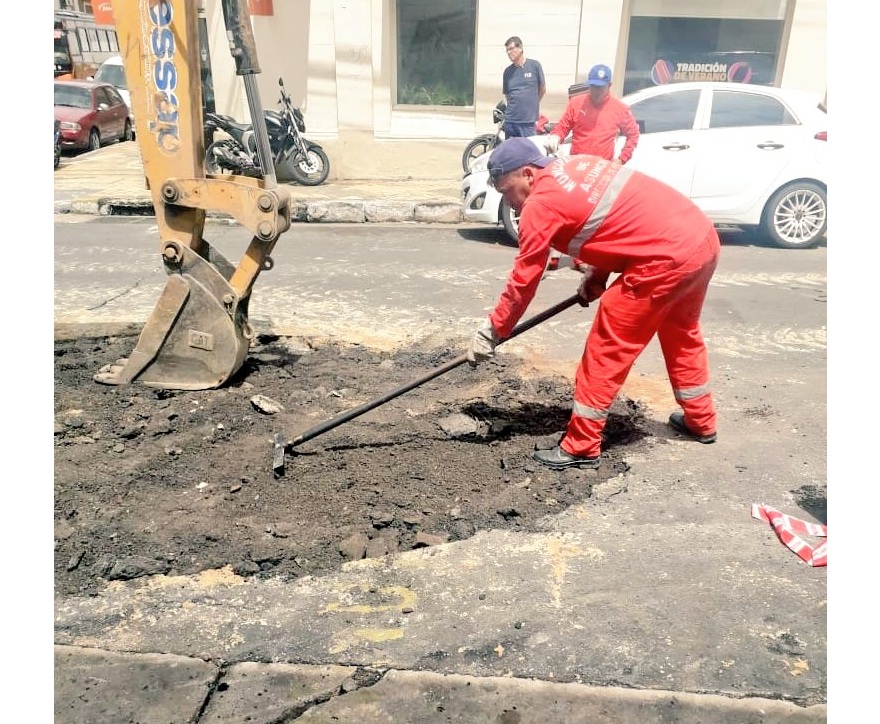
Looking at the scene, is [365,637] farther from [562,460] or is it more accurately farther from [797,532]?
[797,532]

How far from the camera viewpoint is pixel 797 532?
326cm

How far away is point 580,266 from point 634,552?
1812mm

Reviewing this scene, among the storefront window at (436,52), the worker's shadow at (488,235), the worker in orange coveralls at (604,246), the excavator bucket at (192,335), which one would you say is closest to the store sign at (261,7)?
the storefront window at (436,52)

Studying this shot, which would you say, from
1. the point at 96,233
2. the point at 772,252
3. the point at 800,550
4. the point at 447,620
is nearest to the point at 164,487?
the point at 447,620

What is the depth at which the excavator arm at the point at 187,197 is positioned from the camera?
13.2 ft

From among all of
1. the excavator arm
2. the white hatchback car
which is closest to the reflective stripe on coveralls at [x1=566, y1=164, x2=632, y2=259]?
the excavator arm

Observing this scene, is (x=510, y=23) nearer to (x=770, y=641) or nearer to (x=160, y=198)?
(x=160, y=198)

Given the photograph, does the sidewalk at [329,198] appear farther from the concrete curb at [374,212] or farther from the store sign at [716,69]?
the store sign at [716,69]

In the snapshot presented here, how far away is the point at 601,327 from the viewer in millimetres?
3611

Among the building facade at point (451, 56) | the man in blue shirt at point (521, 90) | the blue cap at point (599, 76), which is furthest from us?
the building facade at point (451, 56)

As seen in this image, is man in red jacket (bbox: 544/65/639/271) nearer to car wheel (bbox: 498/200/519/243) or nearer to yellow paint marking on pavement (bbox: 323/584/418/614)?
car wheel (bbox: 498/200/519/243)

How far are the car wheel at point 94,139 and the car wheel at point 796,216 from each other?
14.8 metres

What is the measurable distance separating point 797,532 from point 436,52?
36.9 ft

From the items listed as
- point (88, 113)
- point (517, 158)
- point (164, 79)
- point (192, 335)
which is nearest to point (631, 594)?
point (517, 158)
